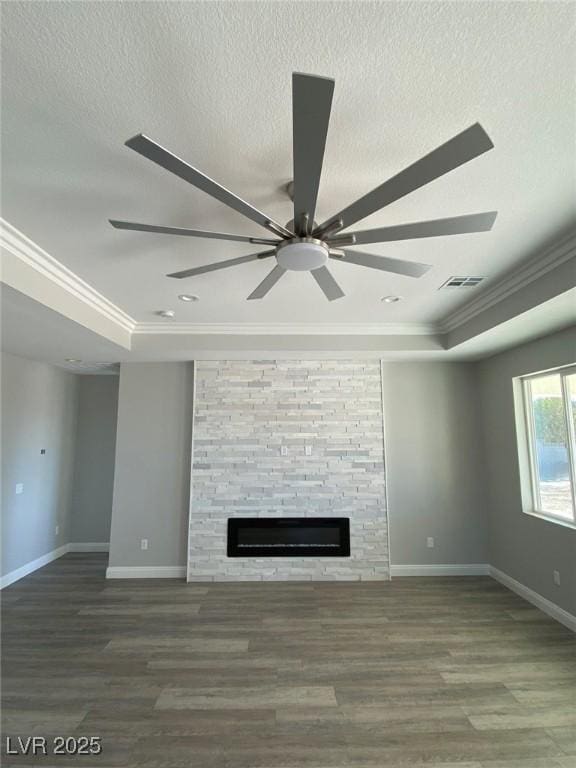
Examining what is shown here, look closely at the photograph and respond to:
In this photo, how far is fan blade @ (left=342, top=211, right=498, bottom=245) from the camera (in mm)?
1495

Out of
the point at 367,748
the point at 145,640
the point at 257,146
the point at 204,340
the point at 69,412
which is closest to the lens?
the point at 257,146

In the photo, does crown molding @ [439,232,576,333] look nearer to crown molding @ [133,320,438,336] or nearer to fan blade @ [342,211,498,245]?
crown molding @ [133,320,438,336]

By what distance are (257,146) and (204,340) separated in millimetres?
2758

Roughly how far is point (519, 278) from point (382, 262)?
149 cm

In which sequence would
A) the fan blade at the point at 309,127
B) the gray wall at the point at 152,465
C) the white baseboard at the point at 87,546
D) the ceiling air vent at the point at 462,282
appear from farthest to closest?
1. the white baseboard at the point at 87,546
2. the gray wall at the point at 152,465
3. the ceiling air vent at the point at 462,282
4. the fan blade at the point at 309,127

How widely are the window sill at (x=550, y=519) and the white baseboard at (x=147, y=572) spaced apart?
3751 millimetres

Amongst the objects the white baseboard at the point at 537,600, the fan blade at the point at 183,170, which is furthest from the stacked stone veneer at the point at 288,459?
the fan blade at the point at 183,170

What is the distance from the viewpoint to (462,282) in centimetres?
295

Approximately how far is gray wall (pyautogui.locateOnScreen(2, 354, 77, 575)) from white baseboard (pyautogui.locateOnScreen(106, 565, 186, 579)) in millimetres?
1140

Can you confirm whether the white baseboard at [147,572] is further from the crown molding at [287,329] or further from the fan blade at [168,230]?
the fan blade at [168,230]

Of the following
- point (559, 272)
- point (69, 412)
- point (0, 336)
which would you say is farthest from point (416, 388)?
point (69, 412)

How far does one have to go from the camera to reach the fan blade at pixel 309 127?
906 mm

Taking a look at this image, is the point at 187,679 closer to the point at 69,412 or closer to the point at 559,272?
the point at 559,272

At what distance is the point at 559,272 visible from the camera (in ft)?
7.95
